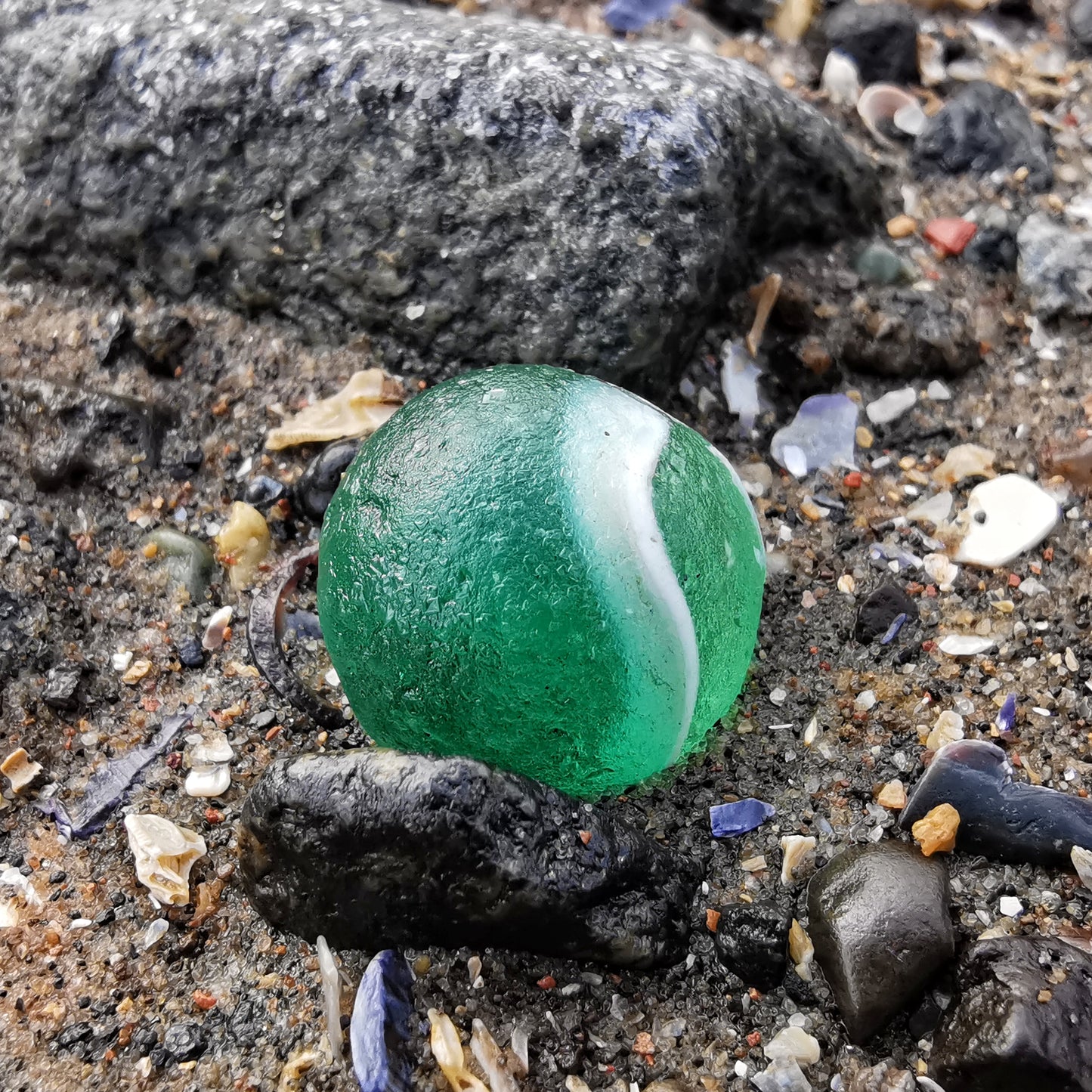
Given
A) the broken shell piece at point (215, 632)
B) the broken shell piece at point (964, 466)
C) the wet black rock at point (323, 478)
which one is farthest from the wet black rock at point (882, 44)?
the broken shell piece at point (215, 632)

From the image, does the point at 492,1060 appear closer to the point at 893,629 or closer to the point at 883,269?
the point at 893,629

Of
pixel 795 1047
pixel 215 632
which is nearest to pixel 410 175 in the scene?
pixel 215 632

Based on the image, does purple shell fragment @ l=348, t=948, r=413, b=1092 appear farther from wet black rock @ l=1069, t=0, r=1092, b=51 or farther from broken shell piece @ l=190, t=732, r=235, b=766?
wet black rock @ l=1069, t=0, r=1092, b=51

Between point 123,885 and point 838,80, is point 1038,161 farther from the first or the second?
point 123,885

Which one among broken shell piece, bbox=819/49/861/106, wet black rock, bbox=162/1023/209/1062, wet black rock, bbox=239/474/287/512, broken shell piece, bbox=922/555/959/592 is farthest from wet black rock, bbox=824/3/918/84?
wet black rock, bbox=162/1023/209/1062

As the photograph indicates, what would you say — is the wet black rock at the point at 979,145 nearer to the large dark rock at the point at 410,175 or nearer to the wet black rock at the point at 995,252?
the wet black rock at the point at 995,252

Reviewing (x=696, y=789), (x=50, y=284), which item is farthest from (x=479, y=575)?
(x=50, y=284)
